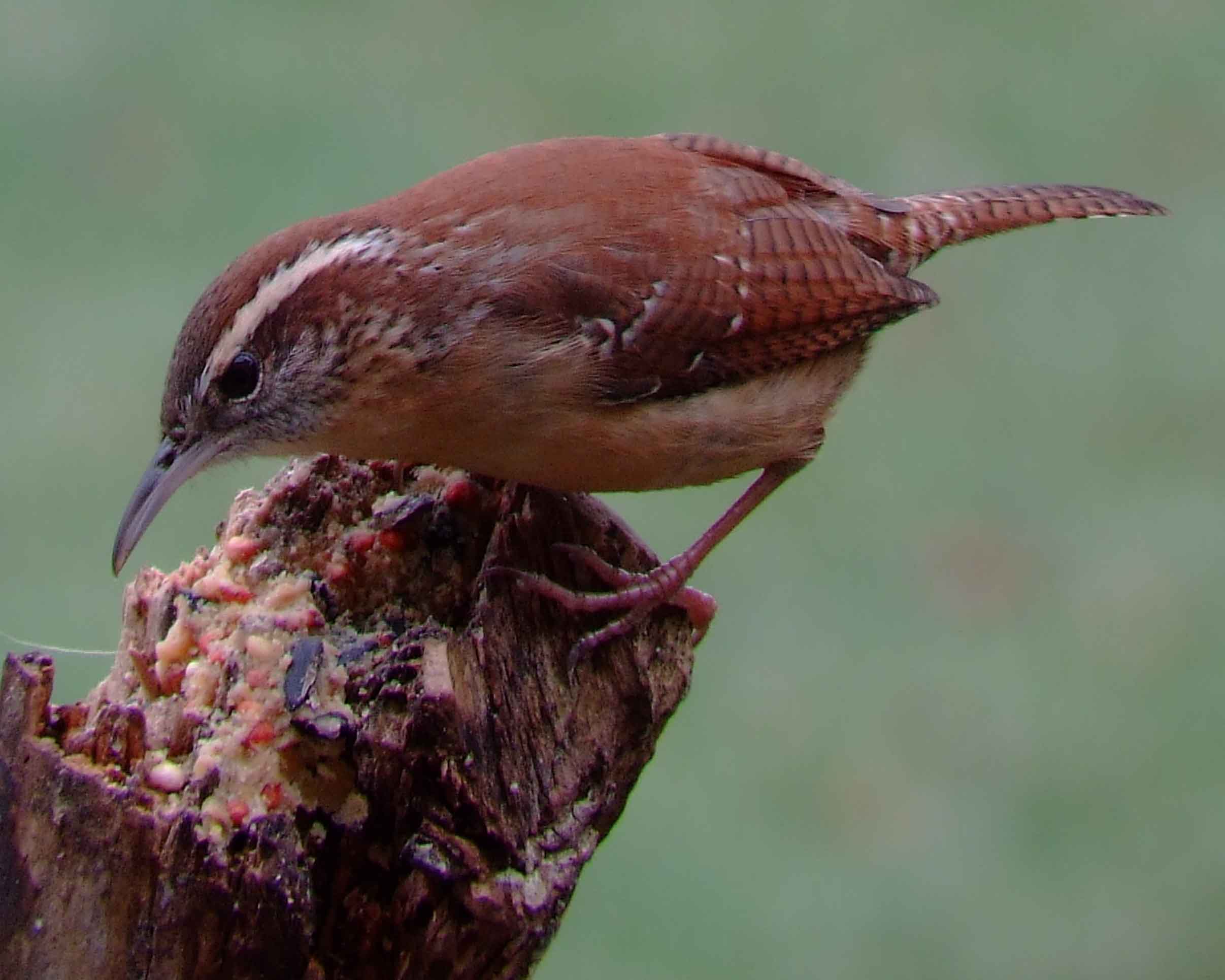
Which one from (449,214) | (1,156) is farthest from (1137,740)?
(1,156)

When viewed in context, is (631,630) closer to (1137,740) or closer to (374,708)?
(374,708)

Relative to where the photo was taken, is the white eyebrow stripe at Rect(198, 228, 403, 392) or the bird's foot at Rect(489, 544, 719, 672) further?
the white eyebrow stripe at Rect(198, 228, 403, 392)

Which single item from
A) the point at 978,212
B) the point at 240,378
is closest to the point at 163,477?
the point at 240,378

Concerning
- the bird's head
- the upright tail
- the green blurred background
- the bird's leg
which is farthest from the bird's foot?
the green blurred background

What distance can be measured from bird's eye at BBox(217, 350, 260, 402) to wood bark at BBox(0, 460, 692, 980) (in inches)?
30.4

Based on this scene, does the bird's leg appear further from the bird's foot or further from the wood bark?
the wood bark

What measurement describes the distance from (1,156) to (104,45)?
795mm

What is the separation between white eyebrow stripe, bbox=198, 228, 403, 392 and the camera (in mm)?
3551

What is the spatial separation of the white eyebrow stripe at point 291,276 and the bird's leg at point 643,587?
0.73 metres

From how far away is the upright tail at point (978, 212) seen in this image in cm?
464

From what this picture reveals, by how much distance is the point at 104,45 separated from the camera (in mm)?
8227

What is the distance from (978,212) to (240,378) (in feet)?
7.15

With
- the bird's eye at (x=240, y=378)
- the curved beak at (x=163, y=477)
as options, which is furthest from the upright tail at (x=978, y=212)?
the curved beak at (x=163, y=477)

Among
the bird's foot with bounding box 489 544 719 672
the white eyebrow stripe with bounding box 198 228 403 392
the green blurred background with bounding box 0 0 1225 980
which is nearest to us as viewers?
the bird's foot with bounding box 489 544 719 672
